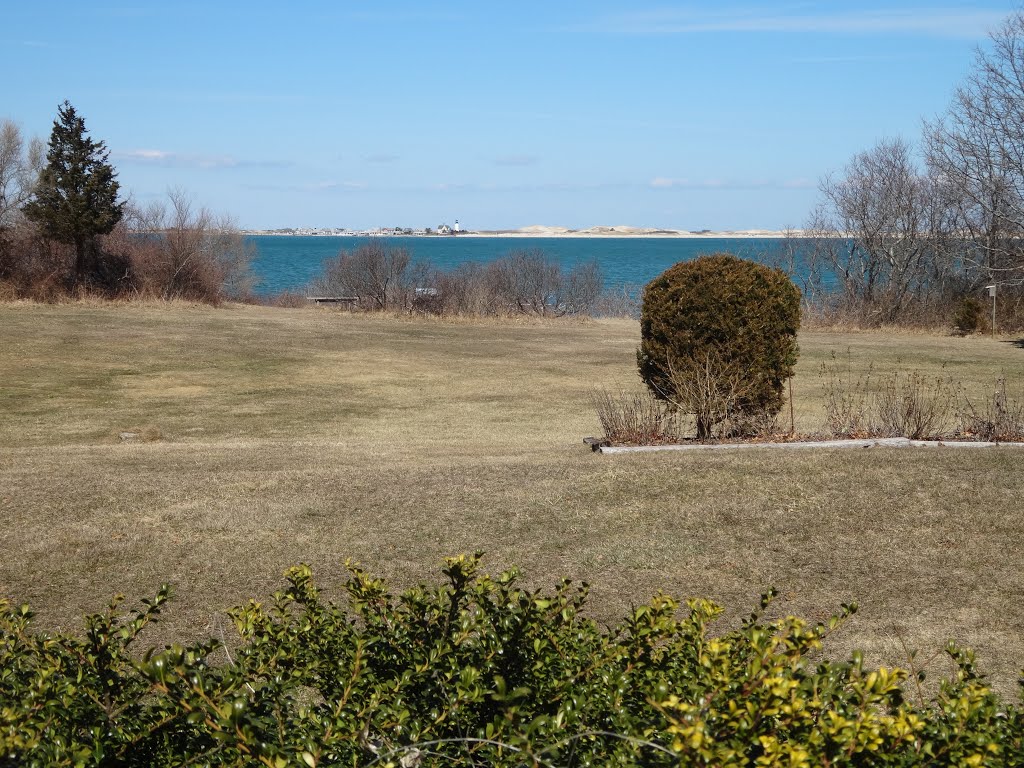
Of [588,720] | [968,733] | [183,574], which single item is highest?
[968,733]

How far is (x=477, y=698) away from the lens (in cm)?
279

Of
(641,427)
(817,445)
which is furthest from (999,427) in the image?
(641,427)

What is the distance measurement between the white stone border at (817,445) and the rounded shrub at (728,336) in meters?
0.69

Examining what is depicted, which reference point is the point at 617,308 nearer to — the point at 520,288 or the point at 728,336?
the point at 520,288

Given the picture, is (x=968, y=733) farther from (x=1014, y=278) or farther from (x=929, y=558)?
(x=1014, y=278)

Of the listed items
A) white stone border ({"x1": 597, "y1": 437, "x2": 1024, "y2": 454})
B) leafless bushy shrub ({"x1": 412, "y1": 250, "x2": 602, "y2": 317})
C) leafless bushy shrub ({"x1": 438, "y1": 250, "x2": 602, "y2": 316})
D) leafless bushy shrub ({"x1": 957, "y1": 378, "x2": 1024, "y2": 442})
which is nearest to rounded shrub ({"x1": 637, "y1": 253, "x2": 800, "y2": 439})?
white stone border ({"x1": 597, "y1": 437, "x2": 1024, "y2": 454})

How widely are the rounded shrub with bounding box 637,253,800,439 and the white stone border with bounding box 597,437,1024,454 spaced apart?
69 cm

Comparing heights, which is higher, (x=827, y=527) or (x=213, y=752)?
(x=213, y=752)

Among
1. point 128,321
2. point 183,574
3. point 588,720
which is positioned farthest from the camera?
point 128,321

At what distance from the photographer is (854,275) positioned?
38000 millimetres

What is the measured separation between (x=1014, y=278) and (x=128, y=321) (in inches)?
1008

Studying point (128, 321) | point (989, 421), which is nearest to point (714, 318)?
point (989, 421)

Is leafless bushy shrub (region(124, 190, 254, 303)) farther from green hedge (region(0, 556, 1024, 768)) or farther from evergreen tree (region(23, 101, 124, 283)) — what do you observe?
green hedge (region(0, 556, 1024, 768))

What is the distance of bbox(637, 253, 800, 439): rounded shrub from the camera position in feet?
36.1
